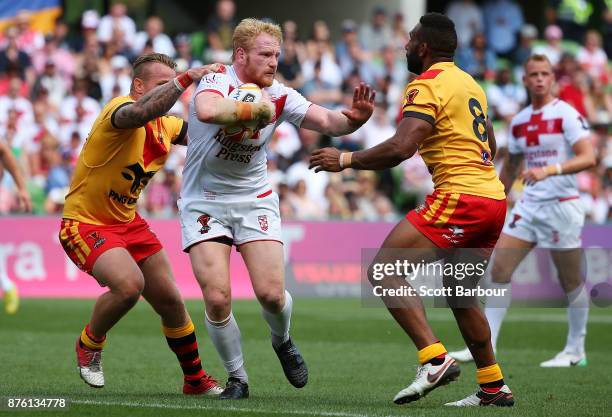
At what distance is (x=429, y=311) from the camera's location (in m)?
16.9

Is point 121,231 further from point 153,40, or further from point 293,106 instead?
point 153,40

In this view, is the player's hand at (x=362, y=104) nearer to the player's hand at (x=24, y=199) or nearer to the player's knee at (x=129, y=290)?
the player's knee at (x=129, y=290)

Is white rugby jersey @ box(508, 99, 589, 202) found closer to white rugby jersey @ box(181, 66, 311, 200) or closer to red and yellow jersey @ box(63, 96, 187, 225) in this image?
white rugby jersey @ box(181, 66, 311, 200)

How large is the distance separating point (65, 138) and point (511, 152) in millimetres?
10691

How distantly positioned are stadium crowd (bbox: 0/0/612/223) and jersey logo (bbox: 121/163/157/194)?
32.8ft

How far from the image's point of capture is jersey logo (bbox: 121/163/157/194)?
8.27 m

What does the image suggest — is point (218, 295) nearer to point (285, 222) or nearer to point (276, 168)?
point (285, 222)

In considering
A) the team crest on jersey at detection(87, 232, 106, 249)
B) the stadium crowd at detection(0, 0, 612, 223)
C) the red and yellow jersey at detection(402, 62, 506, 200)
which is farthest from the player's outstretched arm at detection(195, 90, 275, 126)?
the stadium crowd at detection(0, 0, 612, 223)

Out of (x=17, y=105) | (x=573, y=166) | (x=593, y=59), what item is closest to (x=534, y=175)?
(x=573, y=166)

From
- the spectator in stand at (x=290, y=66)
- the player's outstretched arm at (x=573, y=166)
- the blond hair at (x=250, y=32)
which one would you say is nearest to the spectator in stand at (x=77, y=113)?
the spectator in stand at (x=290, y=66)

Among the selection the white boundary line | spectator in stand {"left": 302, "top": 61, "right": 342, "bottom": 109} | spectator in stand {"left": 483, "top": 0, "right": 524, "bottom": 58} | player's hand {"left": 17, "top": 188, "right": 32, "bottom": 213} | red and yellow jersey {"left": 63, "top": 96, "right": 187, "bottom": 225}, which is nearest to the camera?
the white boundary line

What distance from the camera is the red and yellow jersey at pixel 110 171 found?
26.9ft

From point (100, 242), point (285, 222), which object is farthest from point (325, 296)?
point (100, 242)

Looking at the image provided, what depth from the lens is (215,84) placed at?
760 cm
